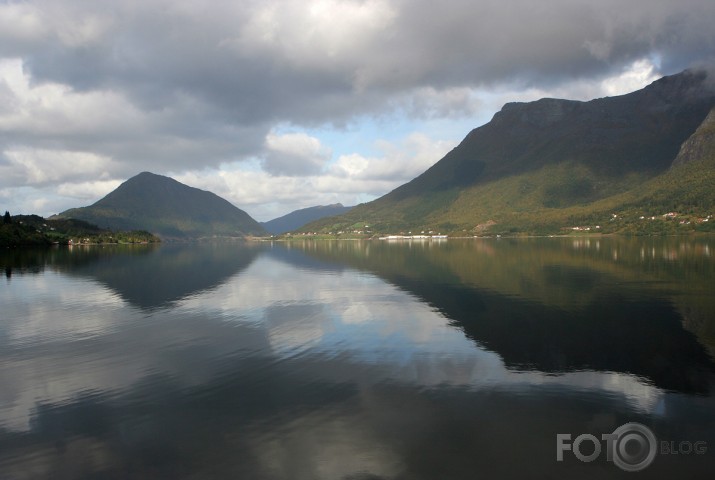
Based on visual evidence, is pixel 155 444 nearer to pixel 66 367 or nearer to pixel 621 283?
pixel 66 367

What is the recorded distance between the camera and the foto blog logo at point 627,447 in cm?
1659

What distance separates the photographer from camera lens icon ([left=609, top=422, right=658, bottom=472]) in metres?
16.4

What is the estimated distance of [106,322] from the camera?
4222cm

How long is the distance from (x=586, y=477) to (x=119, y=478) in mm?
16262

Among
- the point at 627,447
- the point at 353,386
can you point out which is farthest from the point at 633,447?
the point at 353,386

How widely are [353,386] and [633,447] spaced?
12.9 meters

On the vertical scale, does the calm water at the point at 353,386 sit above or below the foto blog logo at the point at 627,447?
above

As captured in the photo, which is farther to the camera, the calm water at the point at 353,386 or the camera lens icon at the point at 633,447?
the calm water at the point at 353,386

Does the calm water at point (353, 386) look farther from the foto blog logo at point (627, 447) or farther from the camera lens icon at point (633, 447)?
the camera lens icon at point (633, 447)

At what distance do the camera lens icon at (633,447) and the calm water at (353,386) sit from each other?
0.38 m

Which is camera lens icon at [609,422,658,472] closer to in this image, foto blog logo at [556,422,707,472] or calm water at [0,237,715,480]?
foto blog logo at [556,422,707,472]

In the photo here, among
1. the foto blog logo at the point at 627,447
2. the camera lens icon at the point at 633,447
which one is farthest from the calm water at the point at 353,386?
the camera lens icon at the point at 633,447

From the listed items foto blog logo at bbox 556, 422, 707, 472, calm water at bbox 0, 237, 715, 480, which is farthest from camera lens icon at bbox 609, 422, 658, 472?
calm water at bbox 0, 237, 715, 480

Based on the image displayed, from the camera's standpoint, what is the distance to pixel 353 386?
24109 millimetres
